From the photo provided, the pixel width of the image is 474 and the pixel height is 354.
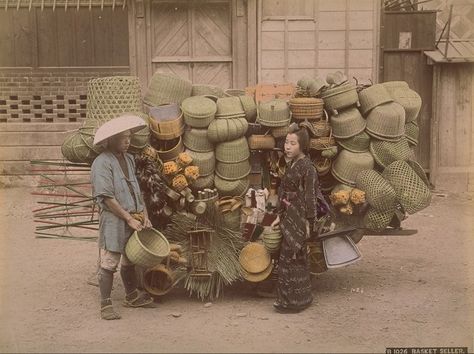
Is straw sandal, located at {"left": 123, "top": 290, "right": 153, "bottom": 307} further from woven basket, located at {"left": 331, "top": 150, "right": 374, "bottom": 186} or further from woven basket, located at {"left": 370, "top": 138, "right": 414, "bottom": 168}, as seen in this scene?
woven basket, located at {"left": 370, "top": 138, "right": 414, "bottom": 168}

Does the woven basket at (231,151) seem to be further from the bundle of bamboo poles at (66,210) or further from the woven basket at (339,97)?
the bundle of bamboo poles at (66,210)

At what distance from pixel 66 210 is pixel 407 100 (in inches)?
156

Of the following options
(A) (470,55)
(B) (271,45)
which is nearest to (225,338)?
(B) (271,45)

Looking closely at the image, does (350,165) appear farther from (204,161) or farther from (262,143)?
(204,161)

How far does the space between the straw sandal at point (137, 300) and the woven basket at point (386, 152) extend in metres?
2.57

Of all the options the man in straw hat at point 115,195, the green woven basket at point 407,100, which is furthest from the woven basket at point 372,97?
the man in straw hat at point 115,195

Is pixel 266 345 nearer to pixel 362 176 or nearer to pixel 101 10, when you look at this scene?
pixel 362 176

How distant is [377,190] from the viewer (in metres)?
6.92

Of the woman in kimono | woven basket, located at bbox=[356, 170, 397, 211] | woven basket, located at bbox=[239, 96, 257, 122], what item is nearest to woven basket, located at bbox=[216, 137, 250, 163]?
woven basket, located at bbox=[239, 96, 257, 122]

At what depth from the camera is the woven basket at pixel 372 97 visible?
283 inches

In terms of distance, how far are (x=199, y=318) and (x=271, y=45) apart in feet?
22.6

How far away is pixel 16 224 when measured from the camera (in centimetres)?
1063

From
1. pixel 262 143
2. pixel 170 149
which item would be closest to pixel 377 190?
pixel 262 143

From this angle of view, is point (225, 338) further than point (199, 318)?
No
